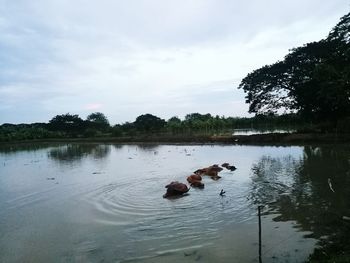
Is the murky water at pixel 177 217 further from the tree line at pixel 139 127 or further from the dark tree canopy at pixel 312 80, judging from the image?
the tree line at pixel 139 127

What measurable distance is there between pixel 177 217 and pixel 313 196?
5.08 m

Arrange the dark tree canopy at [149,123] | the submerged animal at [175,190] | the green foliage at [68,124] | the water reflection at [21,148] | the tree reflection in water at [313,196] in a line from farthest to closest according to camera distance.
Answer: the green foliage at [68,124]
the dark tree canopy at [149,123]
the water reflection at [21,148]
the submerged animal at [175,190]
the tree reflection in water at [313,196]

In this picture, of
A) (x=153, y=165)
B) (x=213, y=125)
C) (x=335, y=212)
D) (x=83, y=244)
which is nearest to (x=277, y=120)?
(x=213, y=125)

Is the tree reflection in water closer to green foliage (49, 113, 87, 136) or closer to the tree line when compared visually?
the tree line

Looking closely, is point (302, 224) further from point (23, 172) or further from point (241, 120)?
point (241, 120)

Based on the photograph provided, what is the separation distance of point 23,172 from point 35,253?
18.6 m

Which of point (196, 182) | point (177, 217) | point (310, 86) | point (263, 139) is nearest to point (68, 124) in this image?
point (263, 139)

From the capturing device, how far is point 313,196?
1294 centimetres

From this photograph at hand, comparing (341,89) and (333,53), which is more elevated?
(333,53)

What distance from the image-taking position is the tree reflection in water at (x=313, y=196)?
8.43 m

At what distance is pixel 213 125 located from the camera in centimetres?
5828

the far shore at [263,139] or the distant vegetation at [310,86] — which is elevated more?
the distant vegetation at [310,86]

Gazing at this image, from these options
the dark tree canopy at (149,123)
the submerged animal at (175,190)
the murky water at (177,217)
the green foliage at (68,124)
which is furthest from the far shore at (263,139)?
the green foliage at (68,124)

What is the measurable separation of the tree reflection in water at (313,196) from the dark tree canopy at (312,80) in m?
9.10
